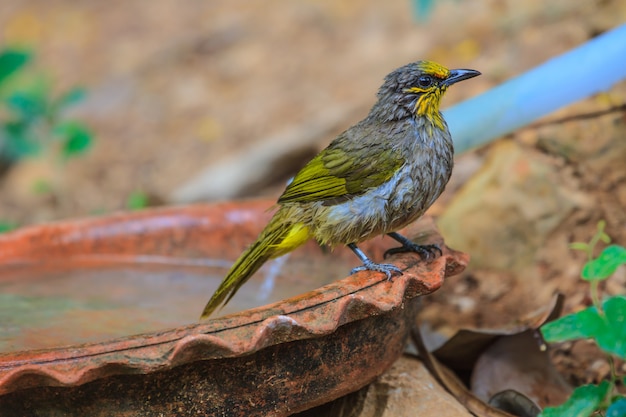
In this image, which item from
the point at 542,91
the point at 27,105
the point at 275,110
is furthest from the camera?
the point at 275,110

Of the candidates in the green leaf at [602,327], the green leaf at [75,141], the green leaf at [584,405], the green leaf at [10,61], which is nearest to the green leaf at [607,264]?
the green leaf at [602,327]

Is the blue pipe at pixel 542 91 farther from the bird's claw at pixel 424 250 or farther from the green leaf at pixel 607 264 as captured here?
the green leaf at pixel 607 264

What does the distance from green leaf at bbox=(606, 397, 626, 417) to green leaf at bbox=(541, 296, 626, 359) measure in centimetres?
18

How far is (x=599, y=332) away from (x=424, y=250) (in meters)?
0.82

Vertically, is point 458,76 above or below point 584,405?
above

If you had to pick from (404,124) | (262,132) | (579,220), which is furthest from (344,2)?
(404,124)

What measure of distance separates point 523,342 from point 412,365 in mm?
474

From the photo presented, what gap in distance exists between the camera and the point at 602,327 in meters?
2.46

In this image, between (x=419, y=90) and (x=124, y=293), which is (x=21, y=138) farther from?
(x=419, y=90)

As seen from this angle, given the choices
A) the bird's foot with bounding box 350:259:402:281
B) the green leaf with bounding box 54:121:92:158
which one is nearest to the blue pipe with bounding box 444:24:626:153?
the bird's foot with bounding box 350:259:402:281

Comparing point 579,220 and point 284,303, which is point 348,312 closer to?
point 284,303

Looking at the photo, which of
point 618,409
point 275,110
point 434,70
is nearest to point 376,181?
point 434,70

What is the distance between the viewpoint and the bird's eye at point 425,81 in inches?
132

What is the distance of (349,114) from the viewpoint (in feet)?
20.3
